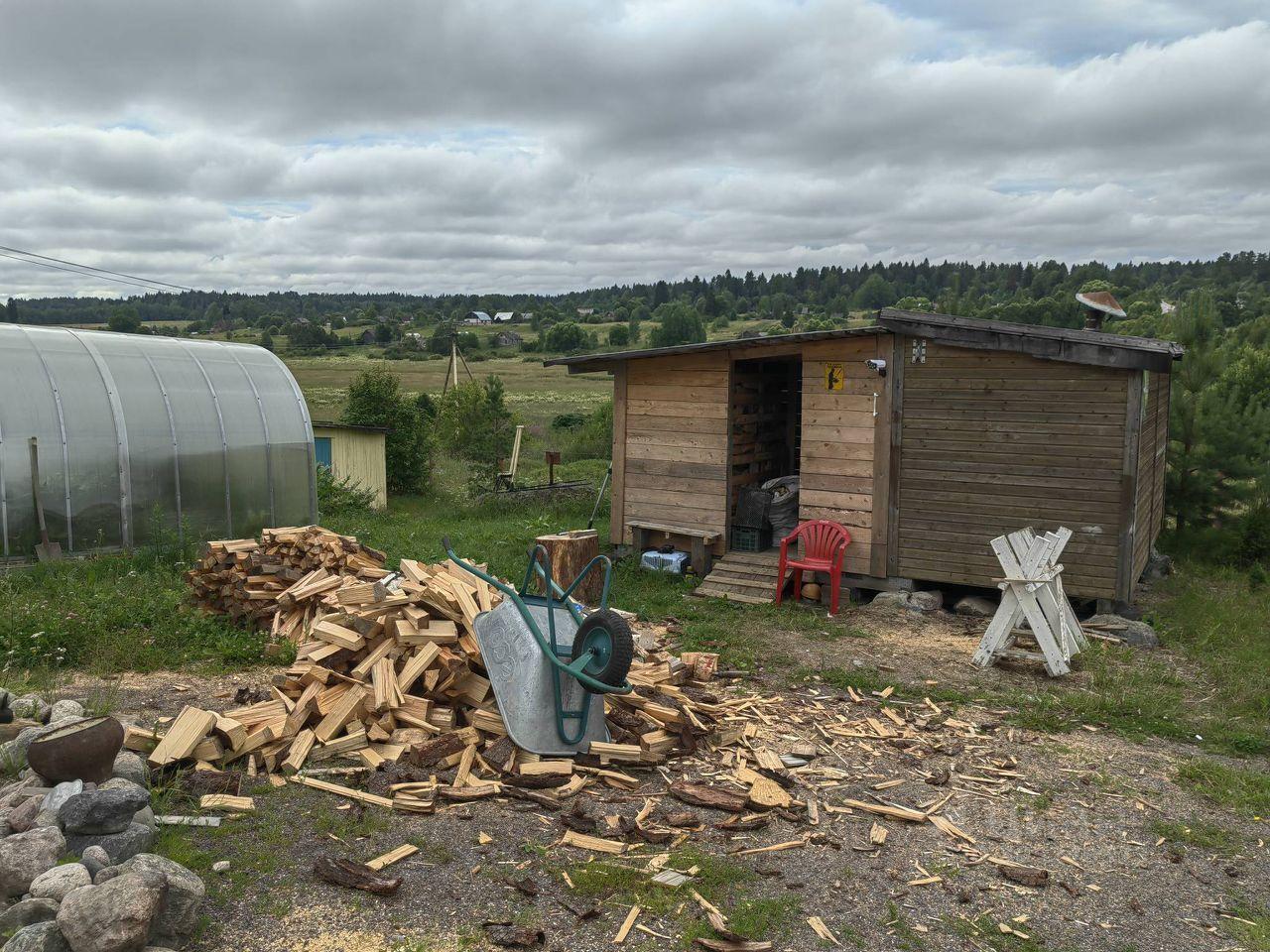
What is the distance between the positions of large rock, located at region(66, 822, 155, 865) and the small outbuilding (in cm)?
1531

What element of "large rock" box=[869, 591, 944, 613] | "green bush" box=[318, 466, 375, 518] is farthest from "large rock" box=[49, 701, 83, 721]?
"green bush" box=[318, 466, 375, 518]

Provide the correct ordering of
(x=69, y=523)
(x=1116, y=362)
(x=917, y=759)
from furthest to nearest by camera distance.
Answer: (x=69, y=523) < (x=1116, y=362) < (x=917, y=759)

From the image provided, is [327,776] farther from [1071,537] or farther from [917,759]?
[1071,537]

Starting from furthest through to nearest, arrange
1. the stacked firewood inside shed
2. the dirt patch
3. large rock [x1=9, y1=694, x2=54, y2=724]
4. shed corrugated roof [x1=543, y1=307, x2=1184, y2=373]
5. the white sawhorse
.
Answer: shed corrugated roof [x1=543, y1=307, x2=1184, y2=373], the white sawhorse, large rock [x1=9, y1=694, x2=54, y2=724], the stacked firewood inside shed, the dirt patch

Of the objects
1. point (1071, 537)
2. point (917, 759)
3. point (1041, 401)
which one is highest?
point (1041, 401)

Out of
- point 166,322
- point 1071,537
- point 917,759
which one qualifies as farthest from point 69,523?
point 166,322

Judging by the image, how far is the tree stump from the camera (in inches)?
488

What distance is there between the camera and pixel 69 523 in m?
12.6

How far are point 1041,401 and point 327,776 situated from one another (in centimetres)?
938

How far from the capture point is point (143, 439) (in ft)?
44.5

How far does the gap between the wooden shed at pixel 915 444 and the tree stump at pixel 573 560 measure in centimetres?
166

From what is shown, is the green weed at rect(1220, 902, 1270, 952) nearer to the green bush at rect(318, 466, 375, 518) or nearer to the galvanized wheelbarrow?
the galvanized wheelbarrow

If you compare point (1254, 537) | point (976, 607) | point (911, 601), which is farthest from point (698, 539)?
point (1254, 537)

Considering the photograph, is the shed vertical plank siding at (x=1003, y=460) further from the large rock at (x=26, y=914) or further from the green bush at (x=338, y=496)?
the green bush at (x=338, y=496)
